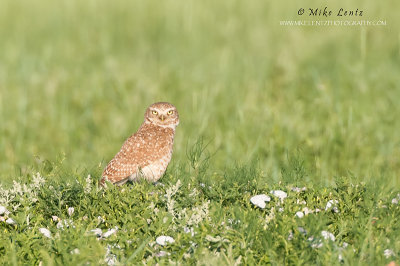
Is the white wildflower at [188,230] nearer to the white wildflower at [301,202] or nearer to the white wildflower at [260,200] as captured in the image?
the white wildflower at [260,200]

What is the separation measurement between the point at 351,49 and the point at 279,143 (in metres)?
4.63

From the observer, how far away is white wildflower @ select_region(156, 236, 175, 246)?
4.72 meters

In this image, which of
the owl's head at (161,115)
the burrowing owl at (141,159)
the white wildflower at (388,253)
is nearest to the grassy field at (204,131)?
the white wildflower at (388,253)

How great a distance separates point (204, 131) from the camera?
338 inches

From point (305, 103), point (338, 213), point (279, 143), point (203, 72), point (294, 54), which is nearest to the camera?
point (338, 213)

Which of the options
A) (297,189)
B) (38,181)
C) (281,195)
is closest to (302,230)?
(281,195)

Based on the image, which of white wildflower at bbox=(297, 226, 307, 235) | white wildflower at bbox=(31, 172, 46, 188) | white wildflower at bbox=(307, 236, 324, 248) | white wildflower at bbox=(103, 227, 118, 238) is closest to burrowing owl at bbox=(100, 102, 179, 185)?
white wildflower at bbox=(31, 172, 46, 188)

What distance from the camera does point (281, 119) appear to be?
8711 millimetres

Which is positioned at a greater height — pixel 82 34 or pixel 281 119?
pixel 82 34

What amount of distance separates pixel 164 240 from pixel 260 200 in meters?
0.93

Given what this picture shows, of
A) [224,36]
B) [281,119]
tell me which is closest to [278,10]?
[224,36]

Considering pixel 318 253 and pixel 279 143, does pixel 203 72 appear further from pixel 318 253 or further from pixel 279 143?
pixel 318 253

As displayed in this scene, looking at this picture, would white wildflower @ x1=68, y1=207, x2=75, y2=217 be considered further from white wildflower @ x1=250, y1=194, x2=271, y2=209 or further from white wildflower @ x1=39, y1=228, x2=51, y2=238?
white wildflower @ x1=250, y1=194, x2=271, y2=209

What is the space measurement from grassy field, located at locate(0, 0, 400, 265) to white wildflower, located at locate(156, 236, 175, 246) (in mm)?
58
